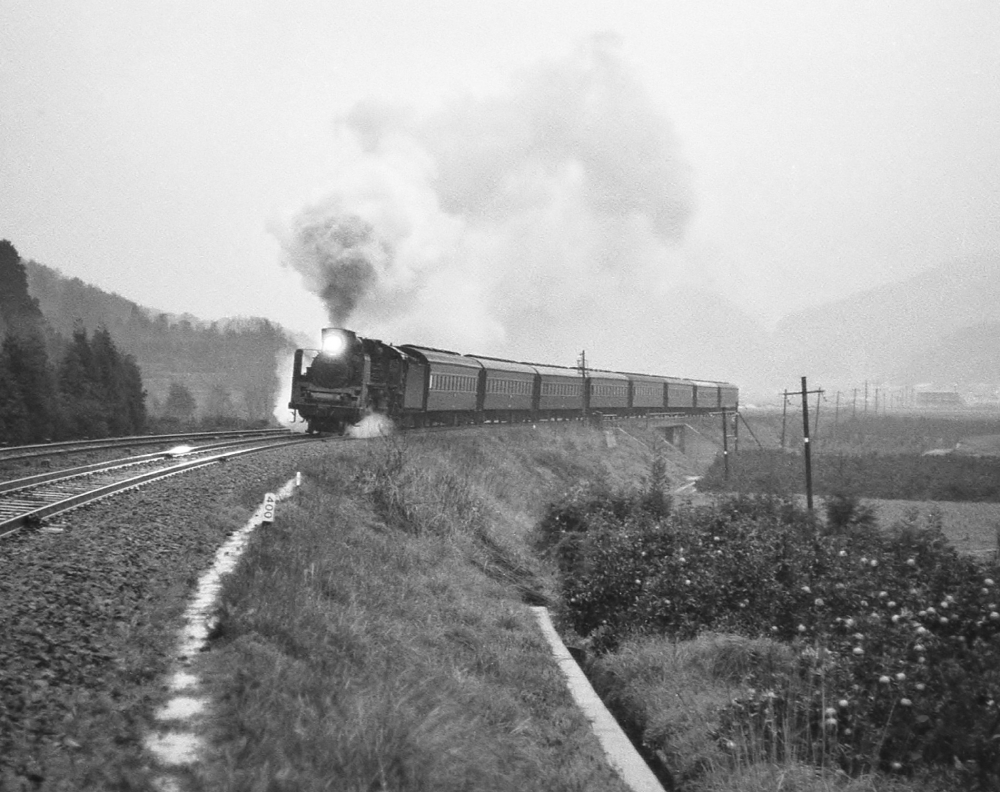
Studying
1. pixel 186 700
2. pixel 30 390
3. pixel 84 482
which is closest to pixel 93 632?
pixel 186 700

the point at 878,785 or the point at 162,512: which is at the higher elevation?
the point at 162,512

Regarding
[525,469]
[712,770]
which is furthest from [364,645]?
[525,469]

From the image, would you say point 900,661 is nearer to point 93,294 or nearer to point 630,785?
point 630,785

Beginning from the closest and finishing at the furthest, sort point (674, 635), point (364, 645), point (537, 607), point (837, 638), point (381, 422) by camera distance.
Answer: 1. point (364, 645)
2. point (837, 638)
3. point (674, 635)
4. point (537, 607)
5. point (381, 422)

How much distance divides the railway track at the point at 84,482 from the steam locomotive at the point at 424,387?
17.2ft

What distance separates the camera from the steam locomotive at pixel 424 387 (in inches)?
1055

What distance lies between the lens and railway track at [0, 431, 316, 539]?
10.9 metres

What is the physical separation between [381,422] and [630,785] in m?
21.4

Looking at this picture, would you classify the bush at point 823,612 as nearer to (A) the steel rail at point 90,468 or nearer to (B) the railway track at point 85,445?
(A) the steel rail at point 90,468

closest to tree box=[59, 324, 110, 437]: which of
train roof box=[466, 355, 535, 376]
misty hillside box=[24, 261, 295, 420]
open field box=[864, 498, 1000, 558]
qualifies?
train roof box=[466, 355, 535, 376]

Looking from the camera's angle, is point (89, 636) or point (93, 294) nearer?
point (89, 636)

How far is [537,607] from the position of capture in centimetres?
1538

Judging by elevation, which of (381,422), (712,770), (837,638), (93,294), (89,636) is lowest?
(712,770)

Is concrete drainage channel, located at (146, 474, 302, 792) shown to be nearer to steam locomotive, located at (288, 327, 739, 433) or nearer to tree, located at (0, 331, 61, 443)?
steam locomotive, located at (288, 327, 739, 433)
